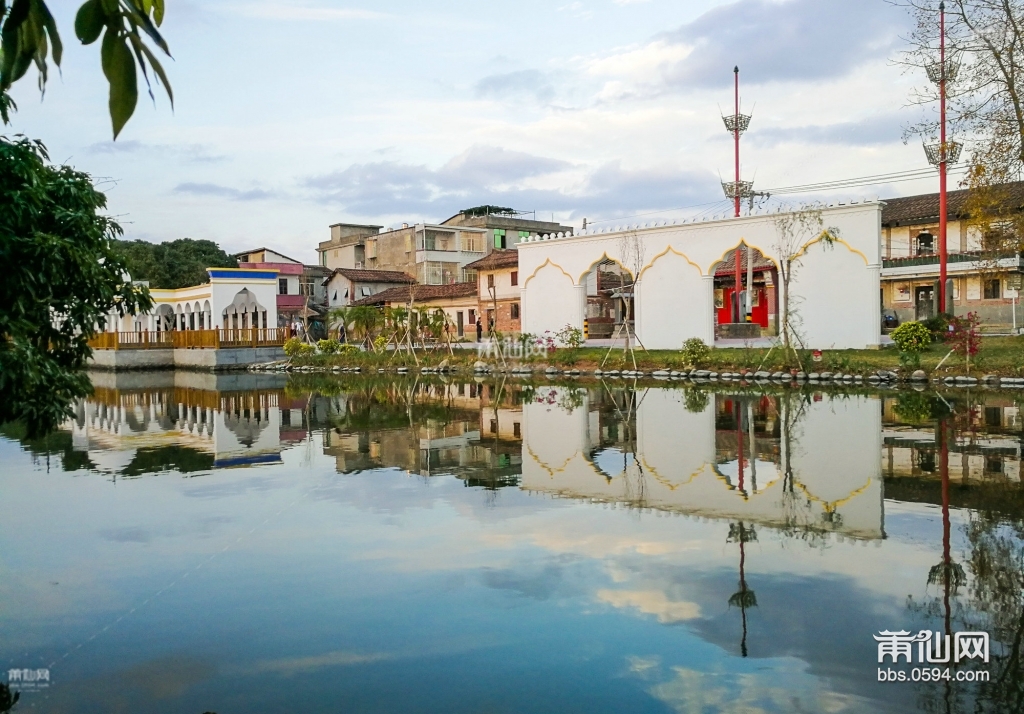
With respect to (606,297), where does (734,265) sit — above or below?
above

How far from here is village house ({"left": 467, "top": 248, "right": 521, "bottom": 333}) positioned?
35.8m

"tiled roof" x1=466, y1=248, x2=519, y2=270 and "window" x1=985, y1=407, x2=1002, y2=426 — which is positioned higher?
"tiled roof" x1=466, y1=248, x2=519, y2=270

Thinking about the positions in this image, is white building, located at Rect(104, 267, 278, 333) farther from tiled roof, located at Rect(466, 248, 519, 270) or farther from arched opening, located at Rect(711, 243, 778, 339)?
arched opening, located at Rect(711, 243, 778, 339)

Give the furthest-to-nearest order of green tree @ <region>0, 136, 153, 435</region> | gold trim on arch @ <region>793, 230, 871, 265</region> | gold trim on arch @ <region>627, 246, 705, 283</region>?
gold trim on arch @ <region>627, 246, 705, 283</region>
gold trim on arch @ <region>793, 230, 871, 265</region>
green tree @ <region>0, 136, 153, 435</region>

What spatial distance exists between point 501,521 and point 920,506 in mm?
3381

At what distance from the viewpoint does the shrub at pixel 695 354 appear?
20422 millimetres

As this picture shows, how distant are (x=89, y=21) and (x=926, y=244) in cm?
3353

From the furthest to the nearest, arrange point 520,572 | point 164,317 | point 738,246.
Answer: point 164,317
point 738,246
point 520,572

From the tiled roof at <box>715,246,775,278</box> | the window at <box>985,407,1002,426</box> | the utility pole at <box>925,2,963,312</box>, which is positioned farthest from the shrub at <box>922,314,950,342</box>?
the window at <box>985,407,1002,426</box>

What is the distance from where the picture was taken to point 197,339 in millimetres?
32344

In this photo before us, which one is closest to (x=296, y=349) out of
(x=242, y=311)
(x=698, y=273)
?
(x=242, y=311)

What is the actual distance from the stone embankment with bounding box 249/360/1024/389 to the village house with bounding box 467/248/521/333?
9.90 metres

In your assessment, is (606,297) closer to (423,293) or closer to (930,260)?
(423,293)

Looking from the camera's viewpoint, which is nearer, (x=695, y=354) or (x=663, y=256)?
(x=695, y=354)
